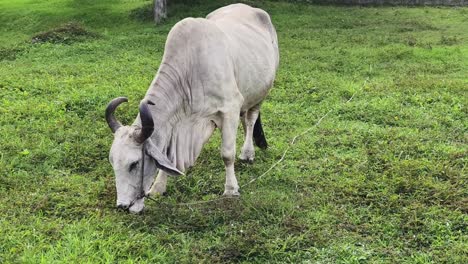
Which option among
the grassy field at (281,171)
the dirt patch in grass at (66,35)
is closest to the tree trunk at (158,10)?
the dirt patch in grass at (66,35)

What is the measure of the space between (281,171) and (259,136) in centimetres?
67

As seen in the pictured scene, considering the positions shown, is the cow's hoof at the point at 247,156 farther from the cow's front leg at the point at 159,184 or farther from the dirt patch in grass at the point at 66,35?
the dirt patch in grass at the point at 66,35

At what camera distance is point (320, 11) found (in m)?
15.2

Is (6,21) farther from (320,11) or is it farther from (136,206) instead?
(136,206)

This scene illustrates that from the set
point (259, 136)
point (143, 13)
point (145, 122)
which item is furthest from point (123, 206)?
point (143, 13)

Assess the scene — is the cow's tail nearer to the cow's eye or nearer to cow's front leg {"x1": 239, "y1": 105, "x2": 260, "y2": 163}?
cow's front leg {"x1": 239, "y1": 105, "x2": 260, "y2": 163}

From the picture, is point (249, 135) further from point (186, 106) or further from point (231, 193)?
point (186, 106)

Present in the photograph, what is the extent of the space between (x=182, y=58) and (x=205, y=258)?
171 cm

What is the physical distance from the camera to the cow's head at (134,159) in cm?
395

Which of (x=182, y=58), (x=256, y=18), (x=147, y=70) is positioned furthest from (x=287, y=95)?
(x=182, y=58)

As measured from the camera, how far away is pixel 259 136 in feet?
19.5

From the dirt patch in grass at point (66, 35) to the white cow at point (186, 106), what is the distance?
7580mm

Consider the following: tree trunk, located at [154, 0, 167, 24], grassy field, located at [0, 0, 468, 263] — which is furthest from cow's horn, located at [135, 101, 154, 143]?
tree trunk, located at [154, 0, 167, 24]

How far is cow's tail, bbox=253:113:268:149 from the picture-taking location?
19.5ft
